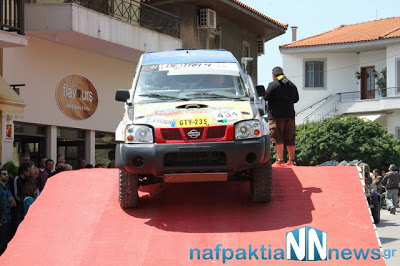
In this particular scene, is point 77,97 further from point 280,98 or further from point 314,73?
point 314,73

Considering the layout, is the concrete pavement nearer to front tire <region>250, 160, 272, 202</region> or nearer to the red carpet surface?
the red carpet surface

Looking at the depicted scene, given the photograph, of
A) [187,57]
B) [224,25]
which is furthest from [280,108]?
[224,25]

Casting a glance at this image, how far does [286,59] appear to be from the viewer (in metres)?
49.9

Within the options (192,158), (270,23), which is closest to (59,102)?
(192,158)

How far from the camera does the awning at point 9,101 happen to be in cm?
1798

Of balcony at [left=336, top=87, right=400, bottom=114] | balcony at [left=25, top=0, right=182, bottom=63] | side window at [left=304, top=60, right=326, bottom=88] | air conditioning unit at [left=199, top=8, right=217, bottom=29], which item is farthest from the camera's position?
side window at [left=304, top=60, right=326, bottom=88]

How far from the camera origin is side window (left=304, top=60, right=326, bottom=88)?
49.4 meters

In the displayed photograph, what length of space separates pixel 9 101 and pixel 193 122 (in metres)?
9.17

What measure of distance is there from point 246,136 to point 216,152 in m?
0.43

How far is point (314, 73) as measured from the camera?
1950 inches

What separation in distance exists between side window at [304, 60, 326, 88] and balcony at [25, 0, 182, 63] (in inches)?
930

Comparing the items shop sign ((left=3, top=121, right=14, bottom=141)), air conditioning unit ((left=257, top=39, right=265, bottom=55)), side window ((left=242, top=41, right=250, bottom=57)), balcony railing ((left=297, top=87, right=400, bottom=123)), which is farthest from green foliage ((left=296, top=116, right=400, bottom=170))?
shop sign ((left=3, top=121, right=14, bottom=141))

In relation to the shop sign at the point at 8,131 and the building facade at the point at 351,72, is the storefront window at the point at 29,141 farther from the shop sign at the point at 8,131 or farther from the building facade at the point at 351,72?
the building facade at the point at 351,72

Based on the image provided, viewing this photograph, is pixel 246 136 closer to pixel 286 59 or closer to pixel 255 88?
pixel 255 88
